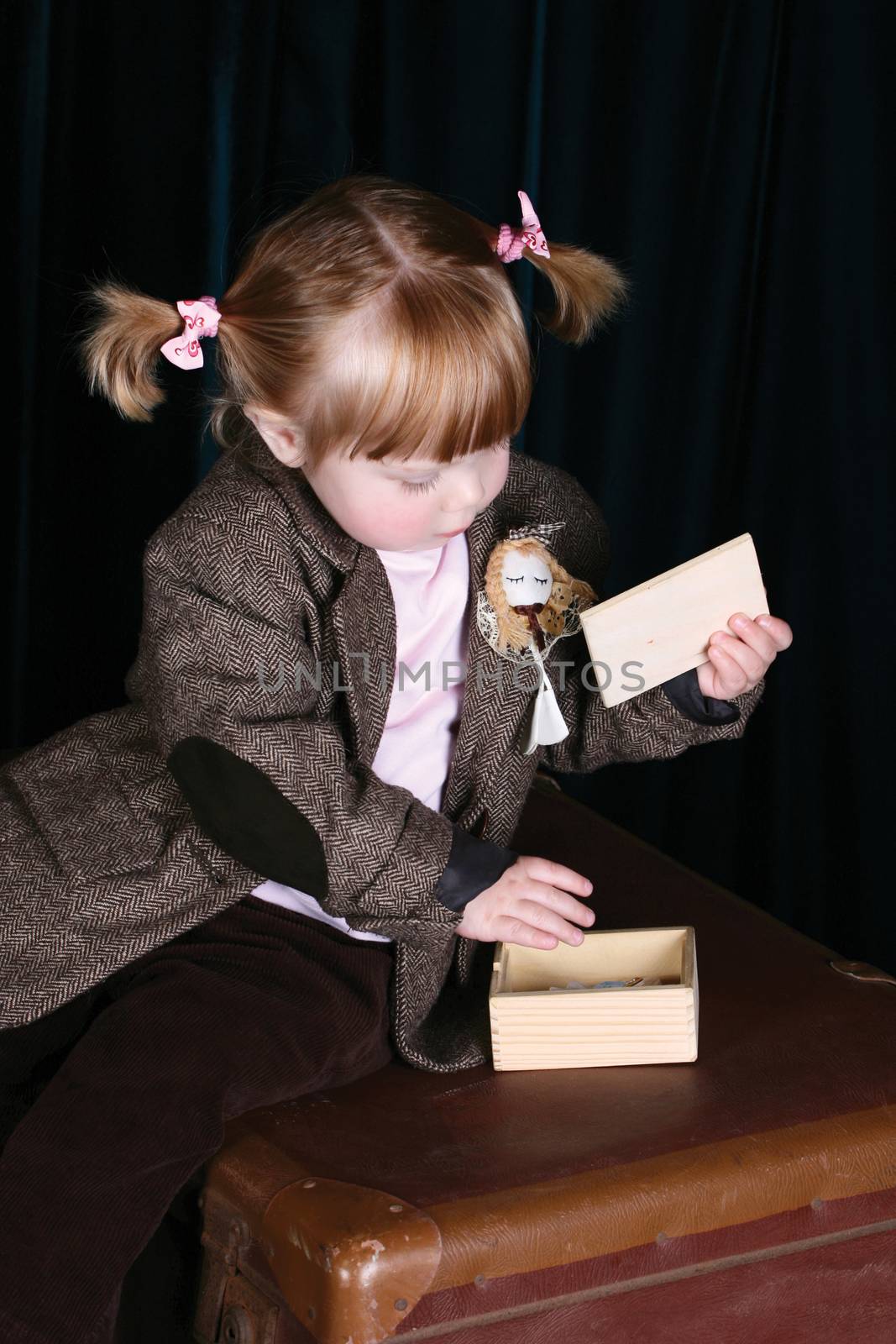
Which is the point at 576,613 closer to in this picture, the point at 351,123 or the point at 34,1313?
the point at 34,1313

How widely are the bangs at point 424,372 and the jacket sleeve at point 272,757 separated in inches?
5.5

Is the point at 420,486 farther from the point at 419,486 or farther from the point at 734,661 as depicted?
the point at 734,661

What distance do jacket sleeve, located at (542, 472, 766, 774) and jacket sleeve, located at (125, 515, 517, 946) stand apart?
0.58 ft

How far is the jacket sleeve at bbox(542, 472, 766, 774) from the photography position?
118 cm

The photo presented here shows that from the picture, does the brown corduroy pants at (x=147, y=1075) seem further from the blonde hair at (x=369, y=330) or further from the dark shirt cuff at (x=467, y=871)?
the blonde hair at (x=369, y=330)

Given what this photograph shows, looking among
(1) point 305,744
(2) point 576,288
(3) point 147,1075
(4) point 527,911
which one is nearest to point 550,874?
(4) point 527,911

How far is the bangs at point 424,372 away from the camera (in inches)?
39.8

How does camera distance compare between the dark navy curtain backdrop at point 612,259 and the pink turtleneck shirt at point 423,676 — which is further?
the dark navy curtain backdrop at point 612,259

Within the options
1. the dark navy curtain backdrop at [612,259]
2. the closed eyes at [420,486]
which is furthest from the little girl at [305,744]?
the dark navy curtain backdrop at [612,259]

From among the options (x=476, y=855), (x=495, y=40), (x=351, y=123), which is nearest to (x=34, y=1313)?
(x=476, y=855)

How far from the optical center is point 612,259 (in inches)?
71.6

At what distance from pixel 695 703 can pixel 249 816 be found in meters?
0.36

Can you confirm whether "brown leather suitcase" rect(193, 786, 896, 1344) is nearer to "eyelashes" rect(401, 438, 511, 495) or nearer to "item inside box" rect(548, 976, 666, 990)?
"item inside box" rect(548, 976, 666, 990)

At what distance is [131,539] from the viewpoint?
1.80 metres
